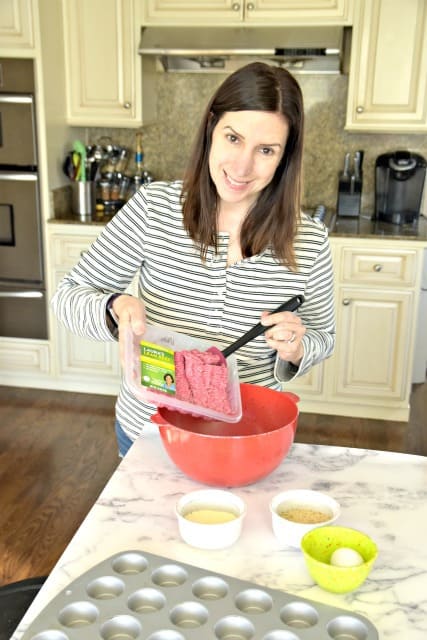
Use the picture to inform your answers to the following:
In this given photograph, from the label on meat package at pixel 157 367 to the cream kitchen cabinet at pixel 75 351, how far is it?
218 cm

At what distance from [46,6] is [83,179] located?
31.0 inches

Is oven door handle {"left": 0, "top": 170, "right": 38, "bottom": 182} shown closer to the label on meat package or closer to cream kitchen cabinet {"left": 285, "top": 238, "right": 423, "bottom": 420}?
cream kitchen cabinet {"left": 285, "top": 238, "right": 423, "bottom": 420}

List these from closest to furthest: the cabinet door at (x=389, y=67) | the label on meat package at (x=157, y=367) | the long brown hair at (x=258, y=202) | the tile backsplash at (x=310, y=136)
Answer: the label on meat package at (x=157, y=367), the long brown hair at (x=258, y=202), the cabinet door at (x=389, y=67), the tile backsplash at (x=310, y=136)

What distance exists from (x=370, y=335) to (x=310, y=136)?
44.6 inches

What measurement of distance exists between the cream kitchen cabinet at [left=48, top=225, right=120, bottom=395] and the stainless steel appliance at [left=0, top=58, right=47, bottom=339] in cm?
8

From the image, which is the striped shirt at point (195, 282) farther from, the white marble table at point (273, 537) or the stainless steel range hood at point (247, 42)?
the stainless steel range hood at point (247, 42)

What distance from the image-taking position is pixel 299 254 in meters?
1.49

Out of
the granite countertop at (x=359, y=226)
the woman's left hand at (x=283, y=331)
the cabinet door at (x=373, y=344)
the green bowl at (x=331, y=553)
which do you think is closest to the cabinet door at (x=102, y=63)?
the granite countertop at (x=359, y=226)

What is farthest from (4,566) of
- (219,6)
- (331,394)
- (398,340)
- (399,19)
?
(399,19)

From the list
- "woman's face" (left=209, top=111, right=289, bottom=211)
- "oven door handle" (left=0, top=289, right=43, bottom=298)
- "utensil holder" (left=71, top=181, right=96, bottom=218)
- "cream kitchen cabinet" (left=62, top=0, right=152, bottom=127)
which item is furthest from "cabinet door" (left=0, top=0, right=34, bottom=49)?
"woman's face" (left=209, top=111, right=289, bottom=211)

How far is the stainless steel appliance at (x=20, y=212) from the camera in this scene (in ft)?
10.5

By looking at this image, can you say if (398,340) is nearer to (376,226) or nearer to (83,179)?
(376,226)

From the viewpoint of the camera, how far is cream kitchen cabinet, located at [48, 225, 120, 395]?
131 inches

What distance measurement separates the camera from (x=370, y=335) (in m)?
3.23
